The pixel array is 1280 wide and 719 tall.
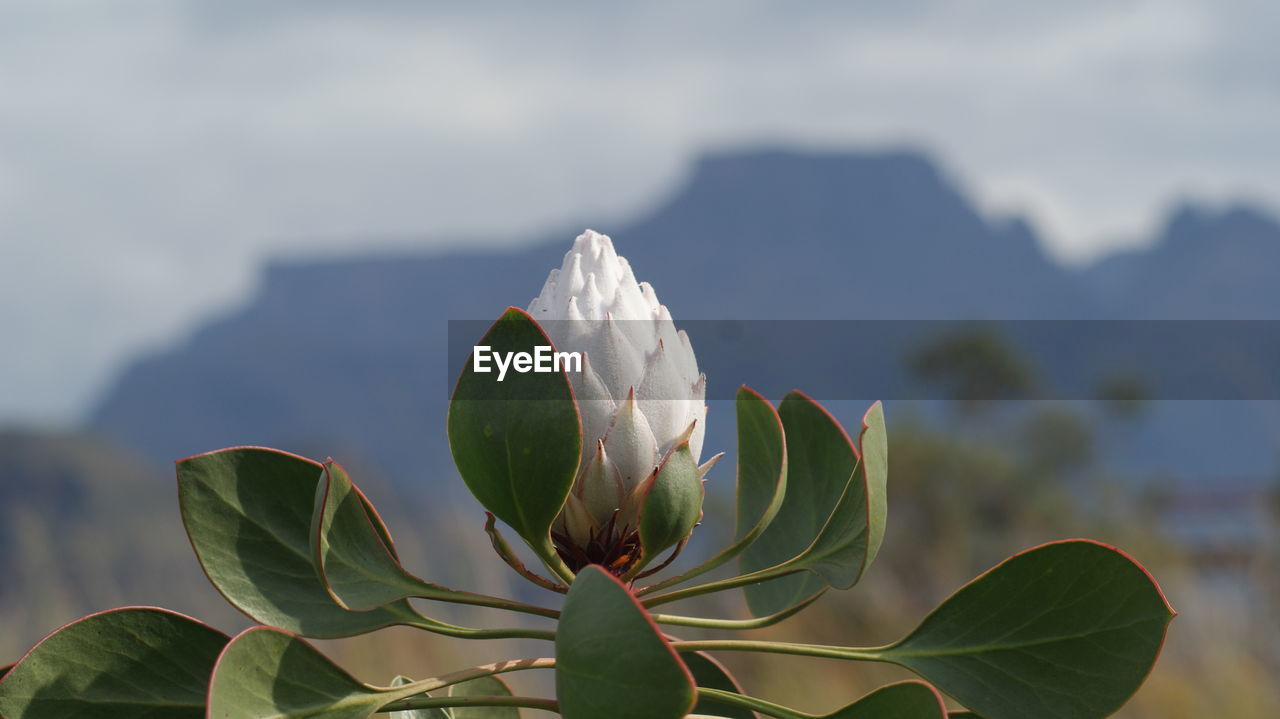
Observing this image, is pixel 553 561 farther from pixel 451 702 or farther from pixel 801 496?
pixel 801 496

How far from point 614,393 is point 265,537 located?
0.64 ft

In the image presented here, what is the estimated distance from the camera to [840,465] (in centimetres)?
67

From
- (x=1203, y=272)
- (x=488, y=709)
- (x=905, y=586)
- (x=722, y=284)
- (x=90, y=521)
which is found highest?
(x=1203, y=272)

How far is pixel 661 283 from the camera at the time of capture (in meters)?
65.9

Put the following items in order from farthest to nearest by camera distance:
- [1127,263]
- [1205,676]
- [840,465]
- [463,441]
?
[1127,263] → [1205,676] → [840,465] → [463,441]

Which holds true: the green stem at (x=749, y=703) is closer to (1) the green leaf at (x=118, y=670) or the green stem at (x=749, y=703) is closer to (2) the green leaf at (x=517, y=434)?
(2) the green leaf at (x=517, y=434)

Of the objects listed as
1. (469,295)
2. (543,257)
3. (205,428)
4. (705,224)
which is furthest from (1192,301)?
(205,428)

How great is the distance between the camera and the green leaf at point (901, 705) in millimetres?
469

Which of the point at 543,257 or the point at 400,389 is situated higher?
the point at 543,257

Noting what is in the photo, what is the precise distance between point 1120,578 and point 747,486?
0.23 metres

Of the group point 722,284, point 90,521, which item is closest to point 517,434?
point 90,521

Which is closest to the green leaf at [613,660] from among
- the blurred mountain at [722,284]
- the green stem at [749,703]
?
the green stem at [749,703]

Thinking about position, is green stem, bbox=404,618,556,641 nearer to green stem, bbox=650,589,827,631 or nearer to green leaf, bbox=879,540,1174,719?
green stem, bbox=650,589,827,631

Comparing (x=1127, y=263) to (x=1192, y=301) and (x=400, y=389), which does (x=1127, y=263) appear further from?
(x=400, y=389)
